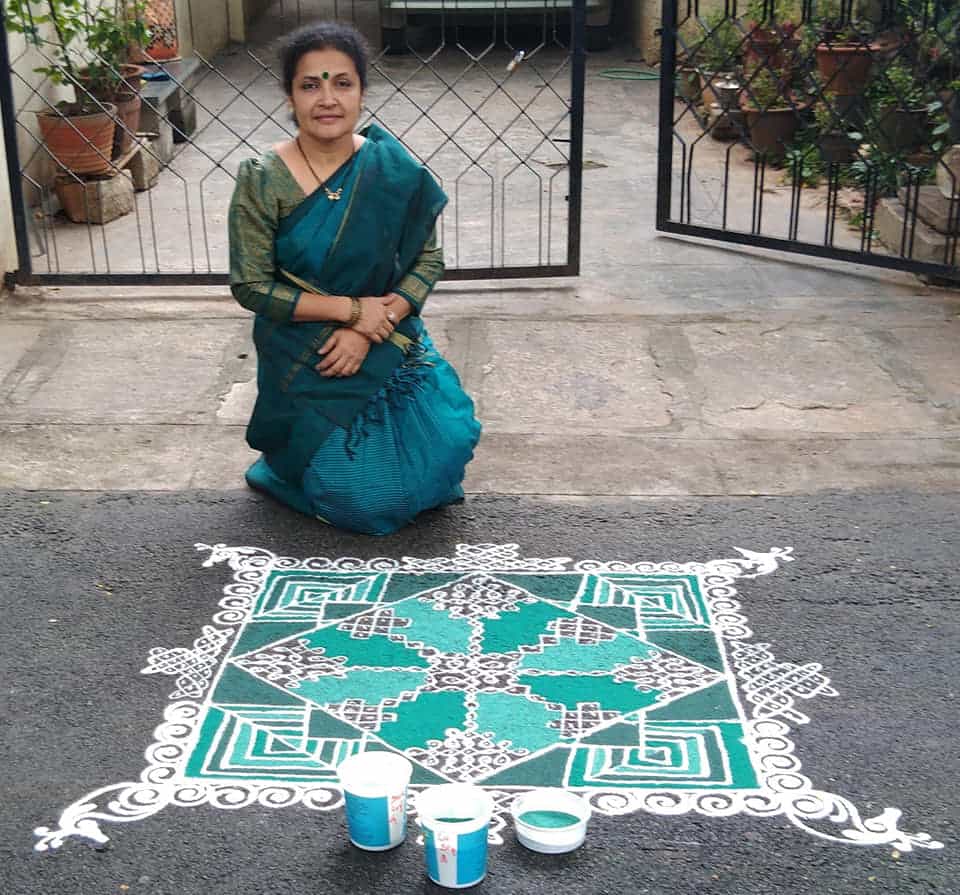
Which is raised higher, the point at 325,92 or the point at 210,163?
the point at 325,92

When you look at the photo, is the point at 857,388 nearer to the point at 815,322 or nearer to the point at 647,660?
the point at 815,322

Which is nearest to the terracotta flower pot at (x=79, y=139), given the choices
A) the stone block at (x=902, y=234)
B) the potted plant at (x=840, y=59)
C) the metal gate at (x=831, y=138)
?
the metal gate at (x=831, y=138)

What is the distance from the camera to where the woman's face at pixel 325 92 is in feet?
12.3

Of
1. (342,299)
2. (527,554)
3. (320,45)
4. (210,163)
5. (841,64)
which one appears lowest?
(527,554)

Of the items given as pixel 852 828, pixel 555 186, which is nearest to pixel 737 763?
pixel 852 828

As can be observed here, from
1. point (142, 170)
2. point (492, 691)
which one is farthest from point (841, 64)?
point (492, 691)

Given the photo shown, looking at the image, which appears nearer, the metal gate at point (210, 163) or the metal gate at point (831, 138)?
the metal gate at point (210, 163)

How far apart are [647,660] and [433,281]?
1.31 metres

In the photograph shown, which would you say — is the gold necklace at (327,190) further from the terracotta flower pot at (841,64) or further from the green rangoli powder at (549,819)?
the terracotta flower pot at (841,64)

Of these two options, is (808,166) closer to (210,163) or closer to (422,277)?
(210,163)

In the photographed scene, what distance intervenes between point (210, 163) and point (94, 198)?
1413 millimetres

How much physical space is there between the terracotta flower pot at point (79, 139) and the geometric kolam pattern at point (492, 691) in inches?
140

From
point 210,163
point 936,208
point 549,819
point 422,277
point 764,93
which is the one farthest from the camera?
point 764,93

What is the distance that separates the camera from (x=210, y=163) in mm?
8109
